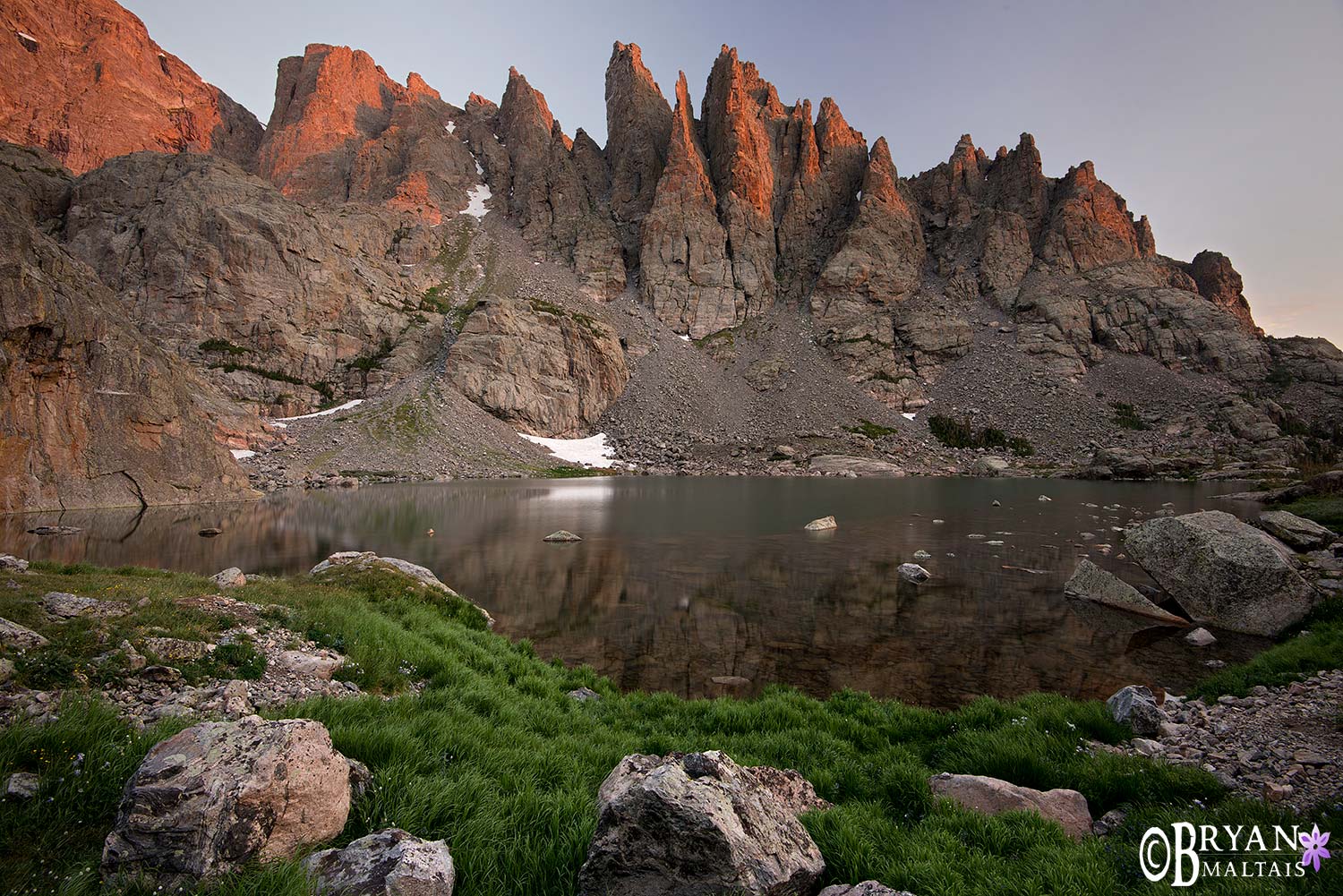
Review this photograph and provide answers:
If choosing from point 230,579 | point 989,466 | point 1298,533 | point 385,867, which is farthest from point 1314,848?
point 989,466

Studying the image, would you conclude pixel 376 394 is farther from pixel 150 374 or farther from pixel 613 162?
pixel 613 162

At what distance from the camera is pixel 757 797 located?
15.0 feet

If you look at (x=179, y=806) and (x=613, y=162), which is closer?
(x=179, y=806)

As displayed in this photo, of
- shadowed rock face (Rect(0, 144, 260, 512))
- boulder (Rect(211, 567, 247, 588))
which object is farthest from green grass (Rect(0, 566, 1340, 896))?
shadowed rock face (Rect(0, 144, 260, 512))

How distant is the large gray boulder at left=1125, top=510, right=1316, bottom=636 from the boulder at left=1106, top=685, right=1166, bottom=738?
1022 centimetres

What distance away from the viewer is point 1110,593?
18375 mm

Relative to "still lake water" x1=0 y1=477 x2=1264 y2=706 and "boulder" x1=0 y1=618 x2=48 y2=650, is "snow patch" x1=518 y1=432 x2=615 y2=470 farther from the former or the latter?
"boulder" x1=0 y1=618 x2=48 y2=650

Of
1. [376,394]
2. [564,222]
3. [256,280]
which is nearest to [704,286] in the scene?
[564,222]

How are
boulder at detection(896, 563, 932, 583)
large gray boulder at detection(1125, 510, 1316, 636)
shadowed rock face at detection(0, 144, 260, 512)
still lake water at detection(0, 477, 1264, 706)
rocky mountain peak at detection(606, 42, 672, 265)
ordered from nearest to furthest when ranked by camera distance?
still lake water at detection(0, 477, 1264, 706)
large gray boulder at detection(1125, 510, 1316, 636)
boulder at detection(896, 563, 932, 583)
shadowed rock face at detection(0, 144, 260, 512)
rocky mountain peak at detection(606, 42, 672, 265)

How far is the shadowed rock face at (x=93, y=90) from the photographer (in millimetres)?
147250

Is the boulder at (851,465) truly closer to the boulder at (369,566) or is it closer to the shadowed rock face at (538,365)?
the shadowed rock face at (538,365)

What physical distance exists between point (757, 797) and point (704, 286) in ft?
515

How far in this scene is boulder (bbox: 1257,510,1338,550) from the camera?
71.7 ft

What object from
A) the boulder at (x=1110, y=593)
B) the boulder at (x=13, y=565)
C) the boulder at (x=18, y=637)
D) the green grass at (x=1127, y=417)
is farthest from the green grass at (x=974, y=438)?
the boulder at (x=18, y=637)
